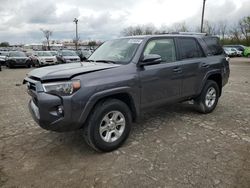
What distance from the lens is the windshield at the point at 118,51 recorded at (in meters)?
4.56

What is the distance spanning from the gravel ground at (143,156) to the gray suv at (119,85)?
0.41 metres

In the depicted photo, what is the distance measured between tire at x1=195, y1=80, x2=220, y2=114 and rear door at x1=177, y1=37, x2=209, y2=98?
0.33m

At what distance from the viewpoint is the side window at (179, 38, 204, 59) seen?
5434 mm

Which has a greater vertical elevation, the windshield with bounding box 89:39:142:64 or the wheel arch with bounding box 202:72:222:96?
the windshield with bounding box 89:39:142:64

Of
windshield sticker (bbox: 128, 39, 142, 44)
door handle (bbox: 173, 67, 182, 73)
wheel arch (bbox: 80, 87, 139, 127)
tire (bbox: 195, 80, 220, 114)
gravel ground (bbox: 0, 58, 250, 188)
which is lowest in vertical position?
gravel ground (bbox: 0, 58, 250, 188)

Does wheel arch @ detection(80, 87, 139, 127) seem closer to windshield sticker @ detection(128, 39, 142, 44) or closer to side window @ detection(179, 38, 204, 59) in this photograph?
windshield sticker @ detection(128, 39, 142, 44)

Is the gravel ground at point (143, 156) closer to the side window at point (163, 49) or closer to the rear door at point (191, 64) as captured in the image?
the rear door at point (191, 64)

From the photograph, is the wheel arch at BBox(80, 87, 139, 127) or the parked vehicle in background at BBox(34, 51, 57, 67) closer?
the wheel arch at BBox(80, 87, 139, 127)

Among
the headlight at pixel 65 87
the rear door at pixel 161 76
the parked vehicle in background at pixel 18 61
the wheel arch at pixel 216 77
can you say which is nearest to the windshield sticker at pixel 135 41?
the rear door at pixel 161 76

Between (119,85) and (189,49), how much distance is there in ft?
7.57

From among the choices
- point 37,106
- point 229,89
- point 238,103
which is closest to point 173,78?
point 37,106

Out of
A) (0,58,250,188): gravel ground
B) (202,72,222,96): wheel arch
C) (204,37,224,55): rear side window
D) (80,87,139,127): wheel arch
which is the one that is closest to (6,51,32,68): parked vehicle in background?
(0,58,250,188): gravel ground

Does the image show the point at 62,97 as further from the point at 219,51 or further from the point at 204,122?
the point at 219,51

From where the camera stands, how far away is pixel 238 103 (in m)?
7.25
